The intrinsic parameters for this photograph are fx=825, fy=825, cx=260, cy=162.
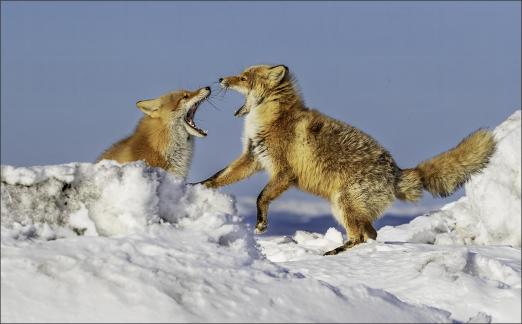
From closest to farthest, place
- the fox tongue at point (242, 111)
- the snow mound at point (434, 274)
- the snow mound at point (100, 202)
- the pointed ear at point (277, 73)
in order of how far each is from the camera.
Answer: the snow mound at point (100, 202) < the snow mound at point (434, 274) < the pointed ear at point (277, 73) < the fox tongue at point (242, 111)

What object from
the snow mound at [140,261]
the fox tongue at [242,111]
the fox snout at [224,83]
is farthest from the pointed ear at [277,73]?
the snow mound at [140,261]

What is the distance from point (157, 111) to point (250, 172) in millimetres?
1517

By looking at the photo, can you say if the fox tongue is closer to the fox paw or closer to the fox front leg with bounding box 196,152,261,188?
the fox front leg with bounding box 196,152,261,188

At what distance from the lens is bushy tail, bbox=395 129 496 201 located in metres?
10.3

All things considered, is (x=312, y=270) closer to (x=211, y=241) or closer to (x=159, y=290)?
(x=211, y=241)

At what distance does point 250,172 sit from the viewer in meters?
10.7

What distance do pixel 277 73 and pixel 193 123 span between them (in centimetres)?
132

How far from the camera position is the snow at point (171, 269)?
182 inches

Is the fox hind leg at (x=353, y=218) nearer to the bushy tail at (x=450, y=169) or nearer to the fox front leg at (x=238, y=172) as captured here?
the bushy tail at (x=450, y=169)

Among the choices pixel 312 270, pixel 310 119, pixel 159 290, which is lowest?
pixel 312 270

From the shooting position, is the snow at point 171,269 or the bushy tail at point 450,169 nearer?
the snow at point 171,269

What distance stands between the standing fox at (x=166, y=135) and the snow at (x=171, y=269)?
3175 mm

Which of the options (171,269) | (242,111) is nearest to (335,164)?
(242,111)

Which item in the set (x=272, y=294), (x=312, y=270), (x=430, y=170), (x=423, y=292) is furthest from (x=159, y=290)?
(x=430, y=170)
